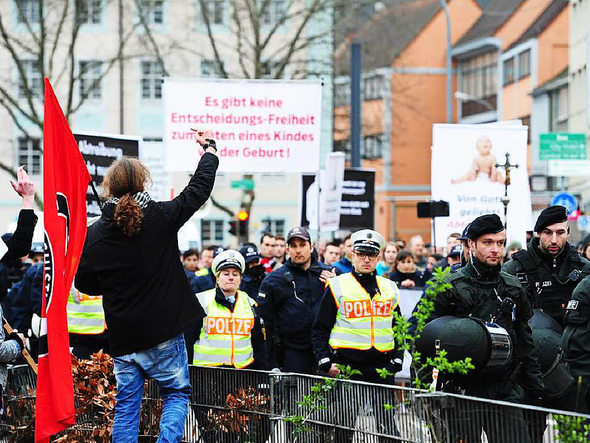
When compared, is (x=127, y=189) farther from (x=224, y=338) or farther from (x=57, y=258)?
(x=224, y=338)

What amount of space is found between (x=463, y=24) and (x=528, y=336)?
73360 millimetres

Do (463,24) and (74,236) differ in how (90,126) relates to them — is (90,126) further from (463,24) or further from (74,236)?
(74,236)

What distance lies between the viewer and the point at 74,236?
26.0ft

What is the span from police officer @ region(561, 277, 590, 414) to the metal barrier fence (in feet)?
5.62

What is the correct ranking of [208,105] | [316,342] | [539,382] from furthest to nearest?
[208,105] → [316,342] → [539,382]

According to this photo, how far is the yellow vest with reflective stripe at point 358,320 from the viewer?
32.4ft

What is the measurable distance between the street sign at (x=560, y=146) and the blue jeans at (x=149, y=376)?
24467mm

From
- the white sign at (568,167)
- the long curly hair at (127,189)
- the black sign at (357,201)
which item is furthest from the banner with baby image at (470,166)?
the white sign at (568,167)

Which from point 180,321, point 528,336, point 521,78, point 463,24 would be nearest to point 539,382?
point 528,336

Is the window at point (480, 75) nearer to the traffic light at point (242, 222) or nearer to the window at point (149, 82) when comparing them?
the window at point (149, 82)

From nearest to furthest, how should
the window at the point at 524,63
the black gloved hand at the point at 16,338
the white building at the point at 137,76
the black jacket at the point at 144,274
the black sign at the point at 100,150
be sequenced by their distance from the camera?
1. the black jacket at the point at 144,274
2. the black gloved hand at the point at 16,338
3. the black sign at the point at 100,150
4. the white building at the point at 137,76
5. the window at the point at 524,63

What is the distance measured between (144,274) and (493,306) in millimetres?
2091

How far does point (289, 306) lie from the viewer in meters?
11.3

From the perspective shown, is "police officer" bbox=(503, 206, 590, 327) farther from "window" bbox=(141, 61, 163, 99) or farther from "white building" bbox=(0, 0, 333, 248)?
"window" bbox=(141, 61, 163, 99)
